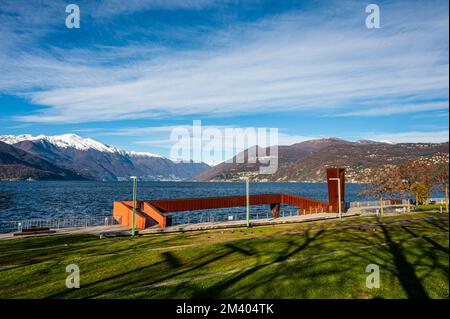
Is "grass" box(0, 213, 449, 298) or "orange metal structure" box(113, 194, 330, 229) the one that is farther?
"orange metal structure" box(113, 194, 330, 229)

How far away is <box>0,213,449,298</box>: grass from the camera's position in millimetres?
13312

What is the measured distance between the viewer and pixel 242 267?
1719 centimetres

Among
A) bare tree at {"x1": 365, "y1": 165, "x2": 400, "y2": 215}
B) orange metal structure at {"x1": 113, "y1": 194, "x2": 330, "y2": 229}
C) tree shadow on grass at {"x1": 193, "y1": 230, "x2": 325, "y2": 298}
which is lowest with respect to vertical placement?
orange metal structure at {"x1": 113, "y1": 194, "x2": 330, "y2": 229}

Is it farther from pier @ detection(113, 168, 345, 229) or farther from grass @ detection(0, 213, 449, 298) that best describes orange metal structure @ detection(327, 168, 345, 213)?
grass @ detection(0, 213, 449, 298)

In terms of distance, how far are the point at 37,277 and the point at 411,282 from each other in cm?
1823

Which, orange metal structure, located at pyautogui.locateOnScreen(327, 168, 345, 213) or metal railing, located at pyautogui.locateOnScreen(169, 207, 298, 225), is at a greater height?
orange metal structure, located at pyautogui.locateOnScreen(327, 168, 345, 213)

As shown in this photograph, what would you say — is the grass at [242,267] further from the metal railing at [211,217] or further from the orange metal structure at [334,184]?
the orange metal structure at [334,184]

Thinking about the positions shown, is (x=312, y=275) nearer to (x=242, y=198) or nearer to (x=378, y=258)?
(x=378, y=258)

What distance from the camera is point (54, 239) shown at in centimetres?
3167

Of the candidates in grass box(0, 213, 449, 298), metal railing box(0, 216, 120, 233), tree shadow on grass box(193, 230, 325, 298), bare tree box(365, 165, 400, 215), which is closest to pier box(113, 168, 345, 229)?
metal railing box(0, 216, 120, 233)

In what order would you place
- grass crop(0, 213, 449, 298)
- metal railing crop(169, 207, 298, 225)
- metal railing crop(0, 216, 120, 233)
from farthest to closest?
metal railing crop(169, 207, 298, 225) < metal railing crop(0, 216, 120, 233) < grass crop(0, 213, 449, 298)

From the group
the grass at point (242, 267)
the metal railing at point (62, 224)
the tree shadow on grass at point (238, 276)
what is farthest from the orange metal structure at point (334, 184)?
the tree shadow on grass at point (238, 276)

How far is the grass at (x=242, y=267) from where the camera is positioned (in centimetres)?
1331
